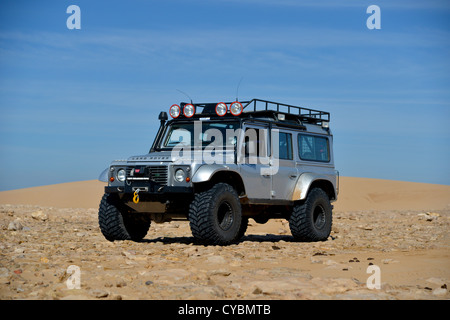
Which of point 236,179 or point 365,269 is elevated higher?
point 236,179

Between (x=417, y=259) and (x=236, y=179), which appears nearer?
(x=417, y=259)

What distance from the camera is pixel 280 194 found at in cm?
1173

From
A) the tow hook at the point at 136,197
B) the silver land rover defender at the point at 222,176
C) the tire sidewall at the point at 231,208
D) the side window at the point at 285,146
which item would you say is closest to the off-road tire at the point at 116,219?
the silver land rover defender at the point at 222,176

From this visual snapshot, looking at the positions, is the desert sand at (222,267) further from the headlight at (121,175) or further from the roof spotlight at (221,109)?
the roof spotlight at (221,109)

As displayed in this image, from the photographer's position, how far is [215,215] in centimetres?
1004

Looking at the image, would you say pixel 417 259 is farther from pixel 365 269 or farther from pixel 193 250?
pixel 193 250

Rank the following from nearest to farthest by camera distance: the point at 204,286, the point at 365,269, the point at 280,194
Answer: the point at 204,286
the point at 365,269
the point at 280,194

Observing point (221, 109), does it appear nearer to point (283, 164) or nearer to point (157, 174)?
point (283, 164)

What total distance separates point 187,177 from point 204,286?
3584 millimetres

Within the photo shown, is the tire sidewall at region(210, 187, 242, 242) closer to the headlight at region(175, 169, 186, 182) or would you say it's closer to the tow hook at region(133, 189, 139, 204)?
the headlight at region(175, 169, 186, 182)

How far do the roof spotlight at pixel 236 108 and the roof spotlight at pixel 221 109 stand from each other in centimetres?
12
